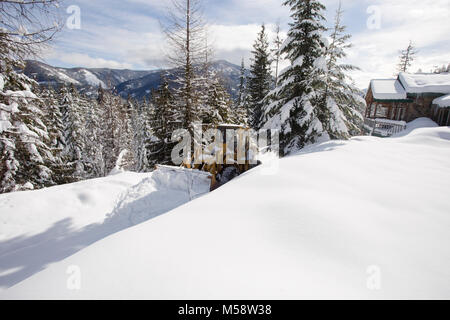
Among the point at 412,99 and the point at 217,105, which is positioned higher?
the point at 412,99

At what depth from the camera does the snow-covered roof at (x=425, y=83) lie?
57.9 ft

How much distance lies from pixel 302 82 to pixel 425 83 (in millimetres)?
17446

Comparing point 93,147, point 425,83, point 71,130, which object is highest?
point 425,83

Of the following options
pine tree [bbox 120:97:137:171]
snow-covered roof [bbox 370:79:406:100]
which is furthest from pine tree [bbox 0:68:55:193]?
snow-covered roof [bbox 370:79:406:100]

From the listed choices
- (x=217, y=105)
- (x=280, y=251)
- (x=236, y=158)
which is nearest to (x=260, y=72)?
(x=217, y=105)

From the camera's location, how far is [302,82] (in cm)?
1089

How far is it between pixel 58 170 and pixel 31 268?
443 inches

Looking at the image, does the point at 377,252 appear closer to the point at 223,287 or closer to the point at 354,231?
the point at 354,231

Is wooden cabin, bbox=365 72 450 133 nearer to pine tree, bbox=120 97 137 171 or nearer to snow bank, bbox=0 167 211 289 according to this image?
snow bank, bbox=0 167 211 289

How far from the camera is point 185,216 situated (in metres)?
2.54

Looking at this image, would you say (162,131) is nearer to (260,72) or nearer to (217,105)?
(217,105)

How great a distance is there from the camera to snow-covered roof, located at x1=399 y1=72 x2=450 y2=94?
17.7 meters

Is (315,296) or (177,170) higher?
(315,296)
